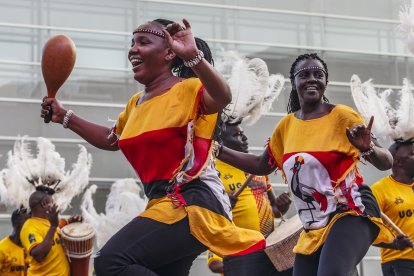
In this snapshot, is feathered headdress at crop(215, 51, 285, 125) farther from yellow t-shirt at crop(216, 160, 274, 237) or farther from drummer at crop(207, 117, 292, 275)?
yellow t-shirt at crop(216, 160, 274, 237)

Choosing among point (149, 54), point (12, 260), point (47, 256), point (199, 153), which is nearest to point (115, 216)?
point (47, 256)

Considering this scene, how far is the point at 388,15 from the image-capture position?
17375 millimetres

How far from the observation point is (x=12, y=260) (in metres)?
10.3

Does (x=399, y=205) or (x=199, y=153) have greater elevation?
(x=199, y=153)

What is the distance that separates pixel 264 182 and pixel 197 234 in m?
4.38

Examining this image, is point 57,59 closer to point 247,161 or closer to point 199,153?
point 199,153

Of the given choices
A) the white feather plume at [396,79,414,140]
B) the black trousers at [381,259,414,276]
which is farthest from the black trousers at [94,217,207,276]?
the black trousers at [381,259,414,276]

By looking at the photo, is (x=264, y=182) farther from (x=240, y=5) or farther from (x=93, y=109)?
(x=240, y=5)

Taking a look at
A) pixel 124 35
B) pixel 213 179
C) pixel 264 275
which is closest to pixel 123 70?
pixel 124 35

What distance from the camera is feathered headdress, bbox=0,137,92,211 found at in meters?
10.4

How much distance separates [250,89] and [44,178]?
3219 mm

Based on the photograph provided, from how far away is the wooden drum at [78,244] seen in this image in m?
9.54

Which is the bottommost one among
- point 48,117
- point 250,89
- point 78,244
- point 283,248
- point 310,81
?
point 78,244

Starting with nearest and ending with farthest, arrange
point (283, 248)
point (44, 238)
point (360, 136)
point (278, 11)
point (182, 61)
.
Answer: point (182, 61), point (360, 136), point (283, 248), point (44, 238), point (278, 11)
